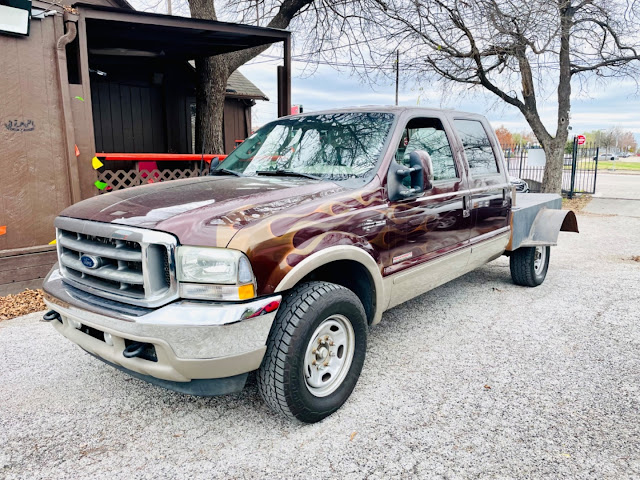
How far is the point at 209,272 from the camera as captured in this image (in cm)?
246

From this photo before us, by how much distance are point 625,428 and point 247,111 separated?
45.2ft

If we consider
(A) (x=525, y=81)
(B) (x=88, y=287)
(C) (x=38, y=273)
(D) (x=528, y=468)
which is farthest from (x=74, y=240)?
(A) (x=525, y=81)

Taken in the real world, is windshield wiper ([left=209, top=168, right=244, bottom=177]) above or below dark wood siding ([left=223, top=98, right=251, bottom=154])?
below

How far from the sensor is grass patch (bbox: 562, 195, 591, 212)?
48.3ft

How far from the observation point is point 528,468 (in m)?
2.53

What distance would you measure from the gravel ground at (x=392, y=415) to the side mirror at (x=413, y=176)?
1.34 metres

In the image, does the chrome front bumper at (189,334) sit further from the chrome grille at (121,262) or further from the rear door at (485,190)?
the rear door at (485,190)

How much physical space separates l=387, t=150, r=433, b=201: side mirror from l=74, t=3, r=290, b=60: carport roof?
15.3ft

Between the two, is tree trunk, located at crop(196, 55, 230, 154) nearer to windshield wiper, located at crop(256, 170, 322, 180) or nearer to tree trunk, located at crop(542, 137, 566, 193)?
windshield wiper, located at crop(256, 170, 322, 180)

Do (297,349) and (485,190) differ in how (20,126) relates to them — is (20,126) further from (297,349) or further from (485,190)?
(485,190)

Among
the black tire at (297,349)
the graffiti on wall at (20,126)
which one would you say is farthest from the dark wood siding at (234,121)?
the black tire at (297,349)

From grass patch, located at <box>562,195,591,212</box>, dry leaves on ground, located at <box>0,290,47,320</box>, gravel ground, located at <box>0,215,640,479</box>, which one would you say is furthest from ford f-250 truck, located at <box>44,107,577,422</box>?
grass patch, located at <box>562,195,591,212</box>

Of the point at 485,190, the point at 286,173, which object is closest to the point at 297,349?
the point at 286,173

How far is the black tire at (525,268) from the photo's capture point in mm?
5703
